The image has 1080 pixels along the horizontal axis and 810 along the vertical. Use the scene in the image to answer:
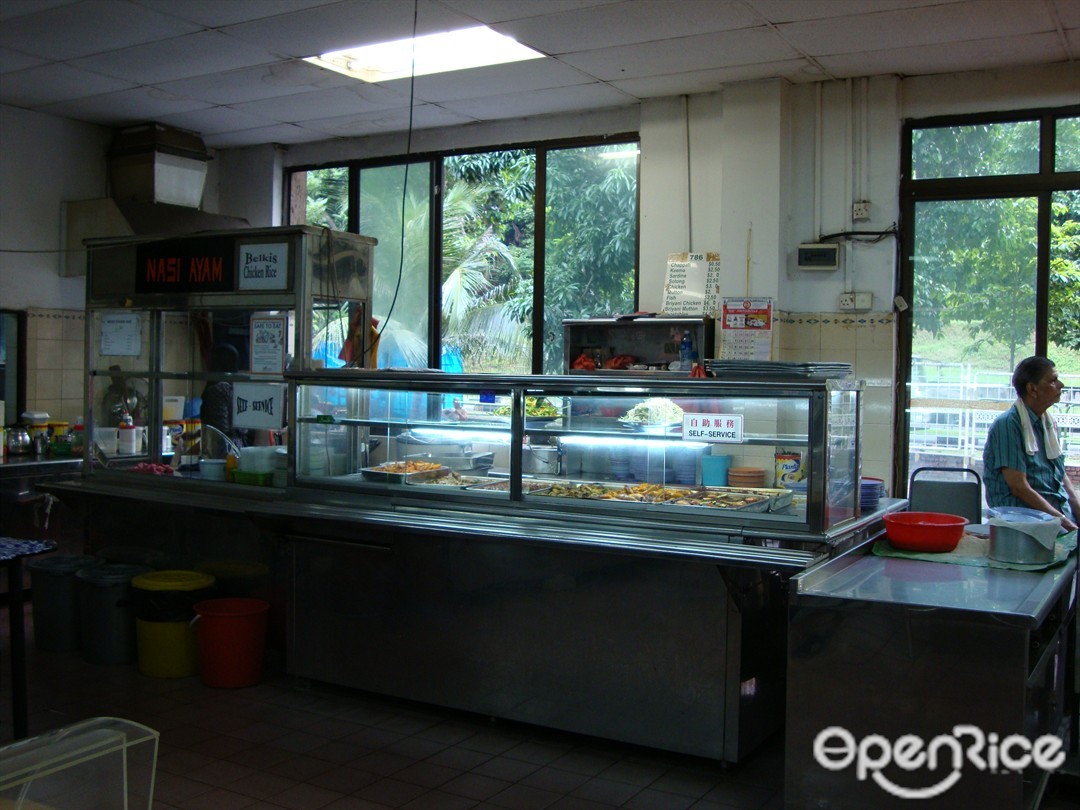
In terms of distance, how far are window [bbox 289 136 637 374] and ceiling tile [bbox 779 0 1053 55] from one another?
1.83m

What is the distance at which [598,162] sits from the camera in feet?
23.2

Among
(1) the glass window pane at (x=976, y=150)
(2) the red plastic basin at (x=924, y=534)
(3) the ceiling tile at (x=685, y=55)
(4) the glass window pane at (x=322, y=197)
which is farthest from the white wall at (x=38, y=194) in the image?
(2) the red plastic basin at (x=924, y=534)

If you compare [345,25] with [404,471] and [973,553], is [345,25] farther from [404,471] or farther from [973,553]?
[973,553]

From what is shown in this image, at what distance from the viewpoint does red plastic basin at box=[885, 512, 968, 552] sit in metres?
3.68

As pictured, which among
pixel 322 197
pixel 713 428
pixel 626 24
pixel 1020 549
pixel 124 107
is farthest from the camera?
pixel 322 197

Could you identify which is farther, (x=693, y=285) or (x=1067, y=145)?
(x=693, y=285)

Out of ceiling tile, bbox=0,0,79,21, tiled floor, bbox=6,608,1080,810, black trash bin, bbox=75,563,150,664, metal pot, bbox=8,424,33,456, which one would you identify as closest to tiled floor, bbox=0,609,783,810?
tiled floor, bbox=6,608,1080,810

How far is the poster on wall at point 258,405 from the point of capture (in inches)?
193

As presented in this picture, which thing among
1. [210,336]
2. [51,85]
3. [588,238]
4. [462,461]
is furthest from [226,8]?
[588,238]

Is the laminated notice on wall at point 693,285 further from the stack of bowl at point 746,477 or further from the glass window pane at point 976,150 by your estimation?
the stack of bowl at point 746,477

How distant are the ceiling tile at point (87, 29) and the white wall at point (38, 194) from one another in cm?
145

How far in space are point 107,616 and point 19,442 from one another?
2.15 meters

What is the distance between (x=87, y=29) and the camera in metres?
5.38

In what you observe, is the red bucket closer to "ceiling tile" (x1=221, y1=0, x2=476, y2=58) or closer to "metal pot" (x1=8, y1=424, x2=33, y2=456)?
"metal pot" (x1=8, y1=424, x2=33, y2=456)
